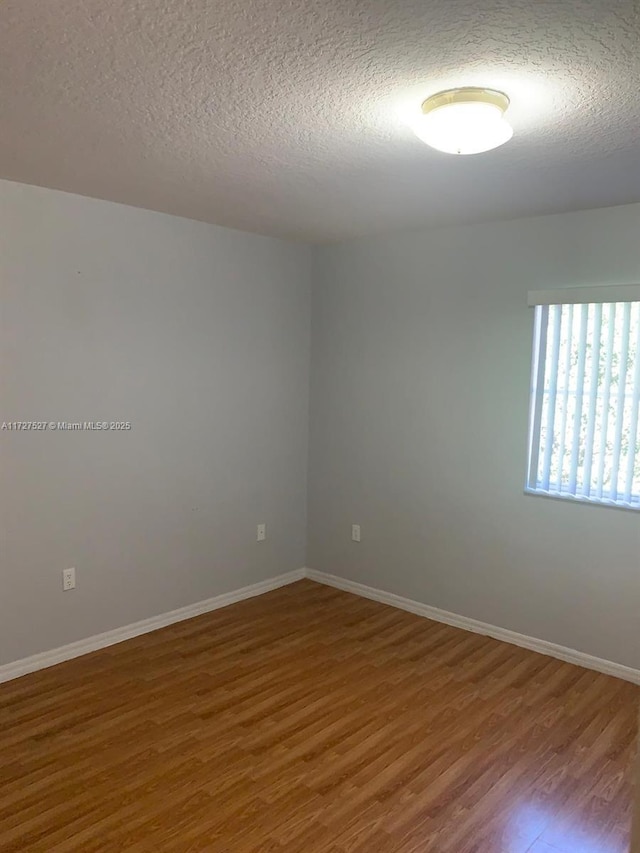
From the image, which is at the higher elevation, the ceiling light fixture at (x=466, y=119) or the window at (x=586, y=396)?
the ceiling light fixture at (x=466, y=119)

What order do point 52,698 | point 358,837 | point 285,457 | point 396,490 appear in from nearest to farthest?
point 358,837 < point 52,698 < point 396,490 < point 285,457

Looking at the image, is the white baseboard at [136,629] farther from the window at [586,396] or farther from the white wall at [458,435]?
the window at [586,396]

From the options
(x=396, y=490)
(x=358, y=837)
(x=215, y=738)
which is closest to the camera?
(x=358, y=837)

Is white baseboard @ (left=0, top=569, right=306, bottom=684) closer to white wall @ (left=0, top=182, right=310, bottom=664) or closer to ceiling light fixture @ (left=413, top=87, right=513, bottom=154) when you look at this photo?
white wall @ (left=0, top=182, right=310, bottom=664)

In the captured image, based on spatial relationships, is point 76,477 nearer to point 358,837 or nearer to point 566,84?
point 358,837

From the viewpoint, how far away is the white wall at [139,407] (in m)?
3.12

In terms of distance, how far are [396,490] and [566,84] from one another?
2753 millimetres

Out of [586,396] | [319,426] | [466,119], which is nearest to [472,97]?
[466,119]

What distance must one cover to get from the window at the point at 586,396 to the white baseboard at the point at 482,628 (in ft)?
2.78

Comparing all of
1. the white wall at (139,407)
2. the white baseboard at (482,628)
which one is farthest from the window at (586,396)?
the white wall at (139,407)

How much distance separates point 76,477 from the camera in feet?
11.0

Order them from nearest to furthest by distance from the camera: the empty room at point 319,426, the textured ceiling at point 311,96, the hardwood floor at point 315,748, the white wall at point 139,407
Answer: the textured ceiling at point 311,96 → the empty room at point 319,426 → the hardwood floor at point 315,748 → the white wall at point 139,407

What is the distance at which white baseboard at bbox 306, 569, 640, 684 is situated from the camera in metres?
3.31

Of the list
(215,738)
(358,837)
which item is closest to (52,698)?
(215,738)
